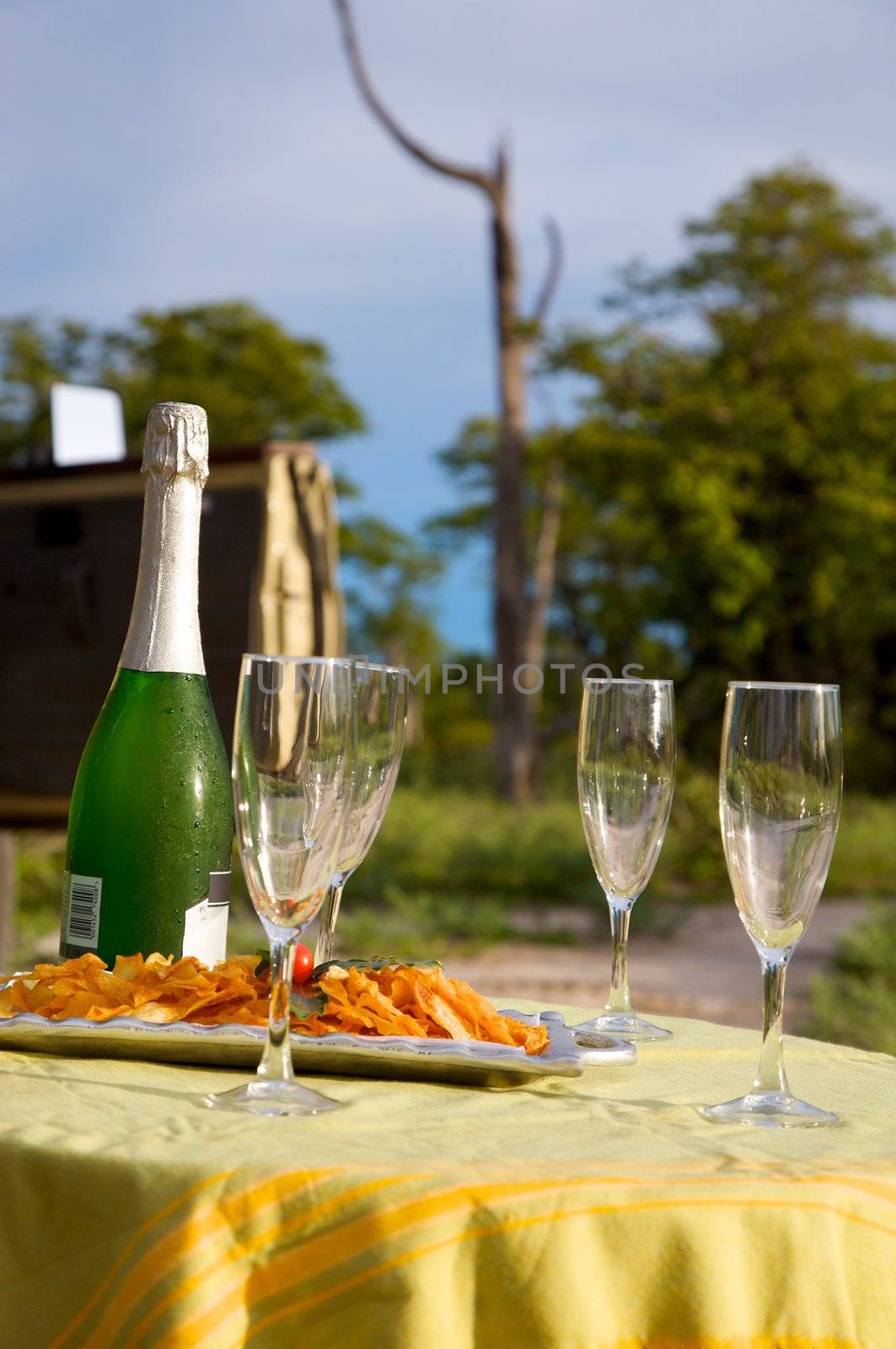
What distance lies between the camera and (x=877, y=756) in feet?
61.9

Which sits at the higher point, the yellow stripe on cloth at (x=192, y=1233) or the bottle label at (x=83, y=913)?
the bottle label at (x=83, y=913)

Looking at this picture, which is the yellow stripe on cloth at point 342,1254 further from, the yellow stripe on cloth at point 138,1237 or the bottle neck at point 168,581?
the bottle neck at point 168,581

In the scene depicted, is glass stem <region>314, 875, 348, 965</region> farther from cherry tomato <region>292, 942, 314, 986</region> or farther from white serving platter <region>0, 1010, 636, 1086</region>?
white serving platter <region>0, 1010, 636, 1086</region>

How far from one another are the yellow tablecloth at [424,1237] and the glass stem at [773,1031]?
0.14 metres

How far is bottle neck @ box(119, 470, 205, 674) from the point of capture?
1.49 metres

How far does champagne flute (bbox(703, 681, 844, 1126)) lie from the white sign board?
318cm

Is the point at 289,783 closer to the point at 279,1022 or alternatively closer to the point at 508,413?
the point at 279,1022

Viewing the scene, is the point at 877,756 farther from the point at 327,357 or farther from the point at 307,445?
the point at 307,445

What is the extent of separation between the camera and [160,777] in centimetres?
159

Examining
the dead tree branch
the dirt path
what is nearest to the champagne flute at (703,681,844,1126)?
the dirt path

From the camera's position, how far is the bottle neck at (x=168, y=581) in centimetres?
149

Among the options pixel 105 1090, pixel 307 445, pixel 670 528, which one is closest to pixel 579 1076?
pixel 105 1090

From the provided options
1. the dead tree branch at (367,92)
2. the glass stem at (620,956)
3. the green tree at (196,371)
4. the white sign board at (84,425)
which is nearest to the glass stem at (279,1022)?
the glass stem at (620,956)

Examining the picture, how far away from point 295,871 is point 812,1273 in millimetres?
444
